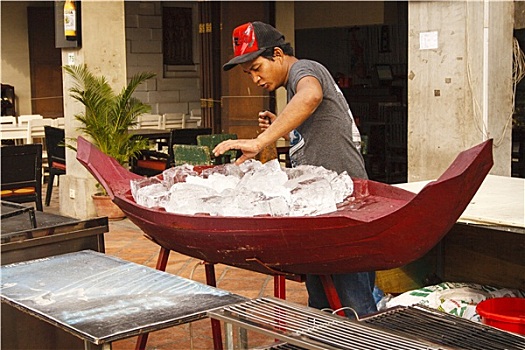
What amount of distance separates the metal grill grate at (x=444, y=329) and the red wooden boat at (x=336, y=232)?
0.24 metres

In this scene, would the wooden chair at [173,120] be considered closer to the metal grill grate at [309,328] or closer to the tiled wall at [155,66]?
the tiled wall at [155,66]

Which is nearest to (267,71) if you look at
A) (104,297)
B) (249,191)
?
(249,191)

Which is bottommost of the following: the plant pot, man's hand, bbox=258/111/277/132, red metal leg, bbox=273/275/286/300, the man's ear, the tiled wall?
the plant pot

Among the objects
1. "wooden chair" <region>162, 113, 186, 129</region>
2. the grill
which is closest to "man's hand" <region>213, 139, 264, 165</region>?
the grill

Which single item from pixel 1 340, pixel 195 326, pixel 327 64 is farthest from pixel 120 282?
pixel 327 64

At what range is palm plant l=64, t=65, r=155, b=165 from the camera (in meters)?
8.48

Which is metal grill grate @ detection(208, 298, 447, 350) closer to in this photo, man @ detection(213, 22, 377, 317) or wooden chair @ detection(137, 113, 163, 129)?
man @ detection(213, 22, 377, 317)

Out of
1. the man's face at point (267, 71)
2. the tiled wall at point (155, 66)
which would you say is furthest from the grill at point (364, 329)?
the tiled wall at point (155, 66)

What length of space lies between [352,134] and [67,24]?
5.64 meters

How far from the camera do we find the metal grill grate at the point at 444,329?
240 cm

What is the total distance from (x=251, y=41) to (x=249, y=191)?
748mm

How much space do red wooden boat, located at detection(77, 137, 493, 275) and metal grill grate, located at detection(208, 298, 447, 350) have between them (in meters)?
0.47

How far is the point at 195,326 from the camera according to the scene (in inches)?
200

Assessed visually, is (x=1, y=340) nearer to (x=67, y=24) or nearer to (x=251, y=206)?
(x=251, y=206)
